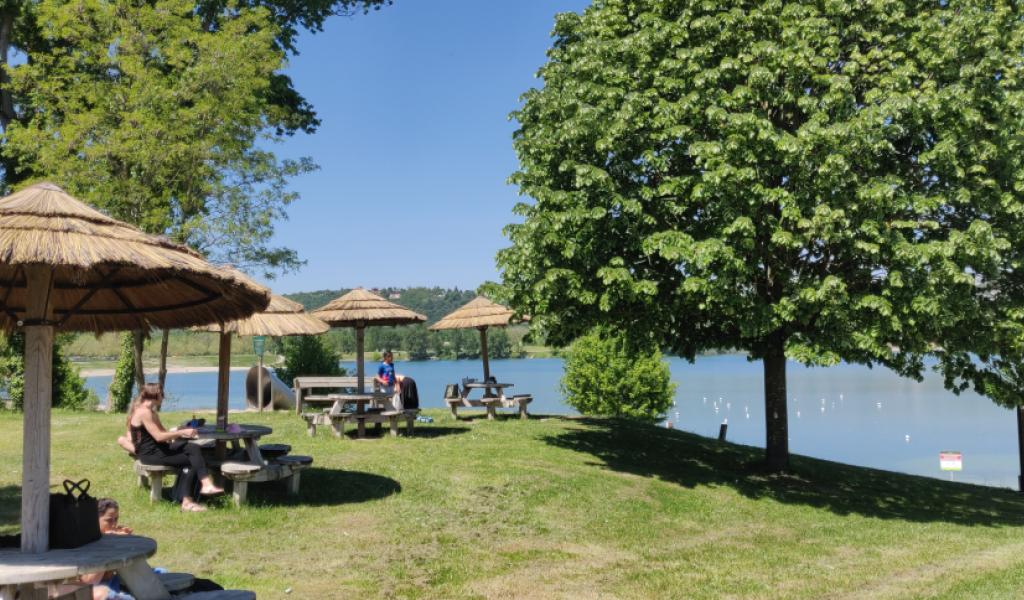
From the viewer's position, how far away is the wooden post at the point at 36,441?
5.11m

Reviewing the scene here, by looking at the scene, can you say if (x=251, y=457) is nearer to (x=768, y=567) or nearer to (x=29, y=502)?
(x=29, y=502)

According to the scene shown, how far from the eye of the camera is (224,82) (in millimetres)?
19656

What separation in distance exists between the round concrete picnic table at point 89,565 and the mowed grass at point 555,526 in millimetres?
1931

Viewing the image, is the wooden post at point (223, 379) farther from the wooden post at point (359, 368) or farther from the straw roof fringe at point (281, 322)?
the wooden post at point (359, 368)

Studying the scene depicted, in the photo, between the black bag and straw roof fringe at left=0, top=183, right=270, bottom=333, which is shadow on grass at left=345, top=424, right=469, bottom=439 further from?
the black bag

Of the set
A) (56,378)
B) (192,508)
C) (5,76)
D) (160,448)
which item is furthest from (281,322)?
(56,378)

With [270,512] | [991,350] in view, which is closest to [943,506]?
[991,350]

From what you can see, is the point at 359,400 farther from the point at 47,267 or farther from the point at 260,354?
the point at 47,267

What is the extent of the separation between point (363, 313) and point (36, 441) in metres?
12.3

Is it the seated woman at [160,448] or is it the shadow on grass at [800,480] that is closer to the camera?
the seated woman at [160,448]

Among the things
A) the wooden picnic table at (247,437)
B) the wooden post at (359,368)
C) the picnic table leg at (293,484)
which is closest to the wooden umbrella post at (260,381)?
the wooden post at (359,368)

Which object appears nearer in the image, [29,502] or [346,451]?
[29,502]

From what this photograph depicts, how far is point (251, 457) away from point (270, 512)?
908mm

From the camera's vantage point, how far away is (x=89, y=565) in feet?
15.3
